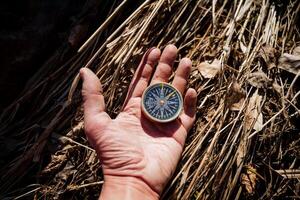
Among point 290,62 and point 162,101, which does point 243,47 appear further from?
point 162,101

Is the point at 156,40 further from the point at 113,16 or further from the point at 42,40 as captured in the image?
the point at 42,40

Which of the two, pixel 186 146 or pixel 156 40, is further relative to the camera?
pixel 156 40

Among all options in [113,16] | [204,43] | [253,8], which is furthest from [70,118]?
[253,8]

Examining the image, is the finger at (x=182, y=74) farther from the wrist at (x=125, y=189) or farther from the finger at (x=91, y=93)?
the wrist at (x=125, y=189)

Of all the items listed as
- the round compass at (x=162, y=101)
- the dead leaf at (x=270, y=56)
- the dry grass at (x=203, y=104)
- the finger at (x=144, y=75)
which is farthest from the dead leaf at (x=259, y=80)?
the finger at (x=144, y=75)

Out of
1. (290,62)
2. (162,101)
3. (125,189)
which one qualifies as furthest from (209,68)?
(125,189)
